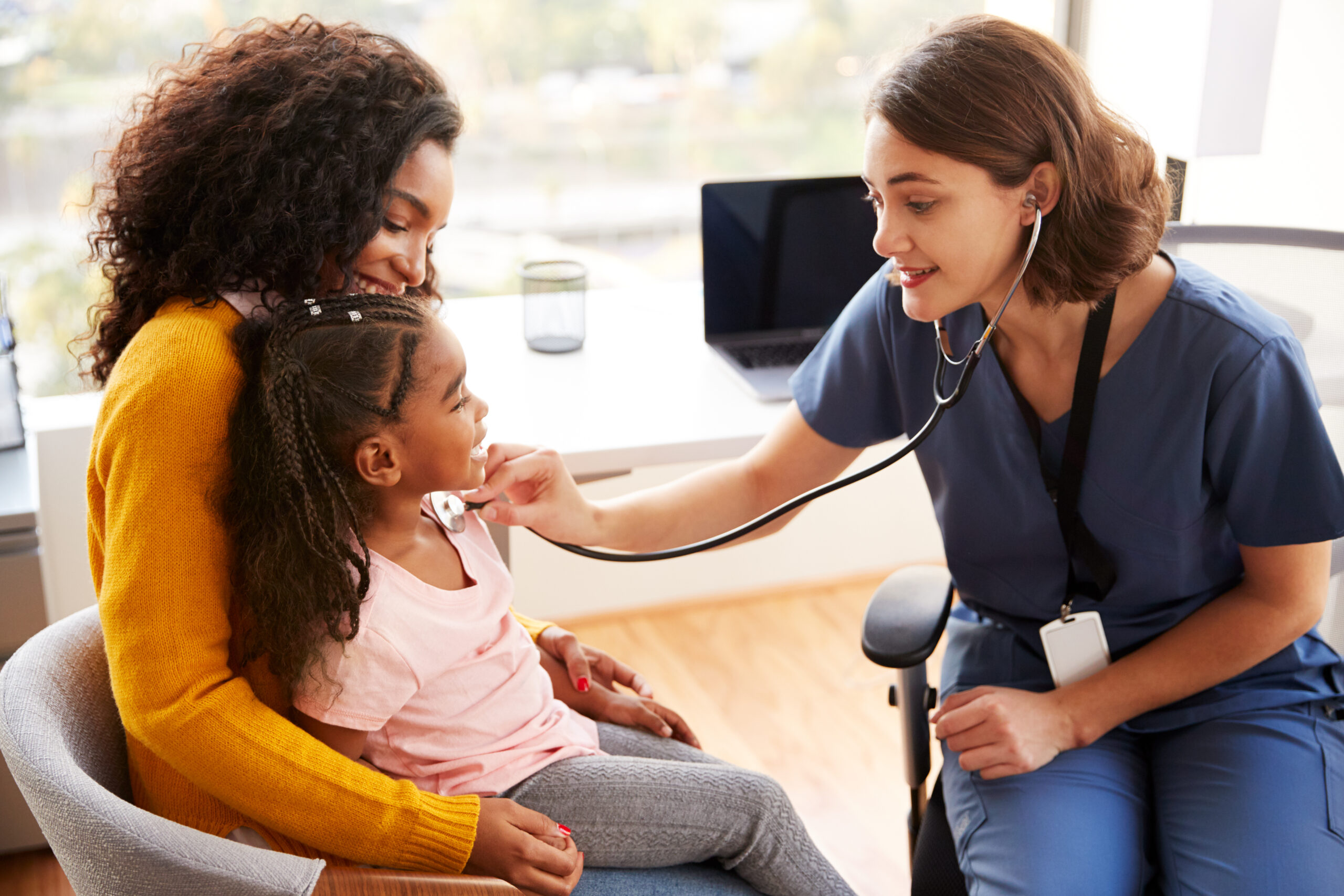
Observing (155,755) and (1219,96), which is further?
(1219,96)

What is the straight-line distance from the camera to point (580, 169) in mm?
3984

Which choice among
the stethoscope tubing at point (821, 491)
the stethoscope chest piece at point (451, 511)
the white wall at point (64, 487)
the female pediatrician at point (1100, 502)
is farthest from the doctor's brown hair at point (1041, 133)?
the white wall at point (64, 487)

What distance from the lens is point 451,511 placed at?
42.9 inches

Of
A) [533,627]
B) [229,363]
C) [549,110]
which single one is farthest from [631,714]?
[549,110]

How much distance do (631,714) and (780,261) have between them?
99cm

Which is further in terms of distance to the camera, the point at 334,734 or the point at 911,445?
the point at 911,445

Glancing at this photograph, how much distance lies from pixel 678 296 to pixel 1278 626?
1.32 meters

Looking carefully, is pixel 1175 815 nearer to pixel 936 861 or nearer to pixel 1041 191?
pixel 936 861

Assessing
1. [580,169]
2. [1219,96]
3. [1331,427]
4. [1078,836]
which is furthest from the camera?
[580,169]

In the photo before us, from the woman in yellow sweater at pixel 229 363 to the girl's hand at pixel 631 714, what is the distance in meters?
0.27

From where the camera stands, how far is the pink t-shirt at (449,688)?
3.04 ft

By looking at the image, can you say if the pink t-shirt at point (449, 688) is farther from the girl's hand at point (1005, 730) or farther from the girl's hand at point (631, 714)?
the girl's hand at point (1005, 730)

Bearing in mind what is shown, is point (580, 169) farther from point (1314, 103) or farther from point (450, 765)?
point (450, 765)

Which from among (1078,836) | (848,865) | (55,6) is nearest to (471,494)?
(1078,836)
